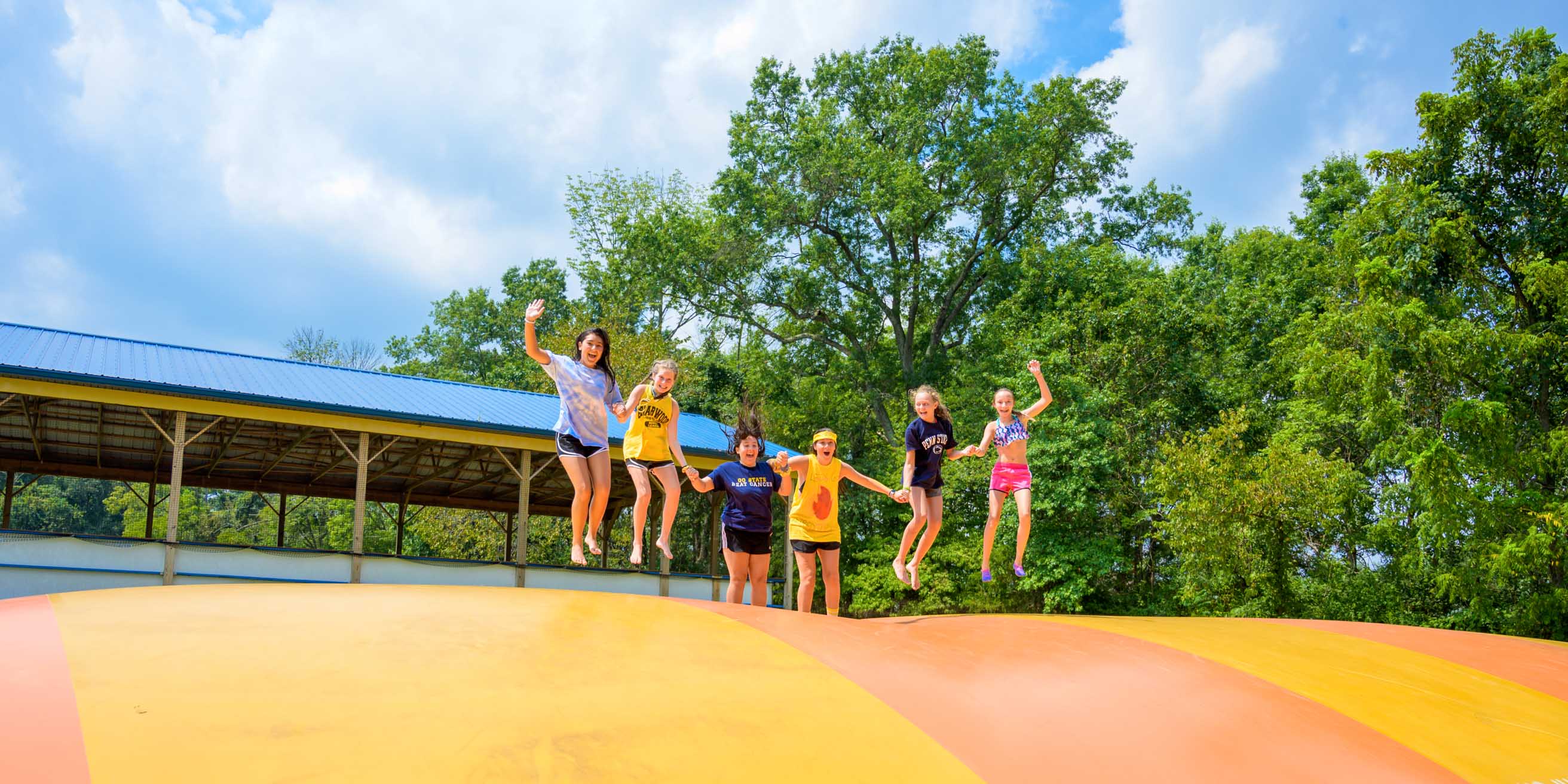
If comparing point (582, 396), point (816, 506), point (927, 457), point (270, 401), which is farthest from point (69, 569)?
point (927, 457)

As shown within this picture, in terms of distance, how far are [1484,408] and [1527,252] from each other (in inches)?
147

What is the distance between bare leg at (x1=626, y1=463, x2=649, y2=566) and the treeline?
15.0m

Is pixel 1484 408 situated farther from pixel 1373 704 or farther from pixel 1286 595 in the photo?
pixel 1373 704

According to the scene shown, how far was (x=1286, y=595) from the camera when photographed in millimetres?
19359

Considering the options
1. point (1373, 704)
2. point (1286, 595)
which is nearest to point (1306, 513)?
point (1286, 595)

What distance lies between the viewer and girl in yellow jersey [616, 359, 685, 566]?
7.52 metres

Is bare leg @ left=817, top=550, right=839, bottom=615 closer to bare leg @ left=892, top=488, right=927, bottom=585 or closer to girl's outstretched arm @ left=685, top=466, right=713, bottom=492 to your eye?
bare leg @ left=892, top=488, right=927, bottom=585

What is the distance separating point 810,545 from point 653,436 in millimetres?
1525

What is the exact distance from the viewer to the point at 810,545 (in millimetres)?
7711

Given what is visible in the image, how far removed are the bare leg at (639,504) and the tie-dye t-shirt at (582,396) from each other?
43 centimetres

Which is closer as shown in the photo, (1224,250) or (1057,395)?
(1057,395)

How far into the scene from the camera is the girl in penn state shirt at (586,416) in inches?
290

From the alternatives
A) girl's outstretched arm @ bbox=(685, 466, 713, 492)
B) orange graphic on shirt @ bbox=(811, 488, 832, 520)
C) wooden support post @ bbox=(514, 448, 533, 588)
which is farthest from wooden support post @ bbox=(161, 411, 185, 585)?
orange graphic on shirt @ bbox=(811, 488, 832, 520)

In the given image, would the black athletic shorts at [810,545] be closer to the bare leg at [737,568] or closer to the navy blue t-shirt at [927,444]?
the bare leg at [737,568]
